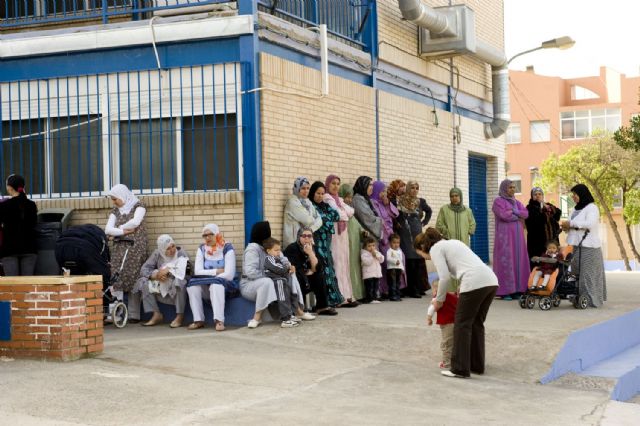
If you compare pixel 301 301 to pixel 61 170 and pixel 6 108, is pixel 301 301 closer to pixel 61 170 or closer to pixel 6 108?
pixel 61 170

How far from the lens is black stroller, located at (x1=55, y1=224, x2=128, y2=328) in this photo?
11312mm

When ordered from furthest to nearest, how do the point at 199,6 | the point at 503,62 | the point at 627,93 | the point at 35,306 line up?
the point at 627,93 < the point at 503,62 < the point at 199,6 < the point at 35,306

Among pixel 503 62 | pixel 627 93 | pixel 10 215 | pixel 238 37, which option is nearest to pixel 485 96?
pixel 503 62

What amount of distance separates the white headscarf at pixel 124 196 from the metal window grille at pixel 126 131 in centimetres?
59

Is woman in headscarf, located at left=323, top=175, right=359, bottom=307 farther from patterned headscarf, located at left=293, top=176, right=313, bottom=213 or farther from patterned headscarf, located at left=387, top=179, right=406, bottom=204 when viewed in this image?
patterned headscarf, located at left=387, top=179, right=406, bottom=204

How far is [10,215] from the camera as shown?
458 inches

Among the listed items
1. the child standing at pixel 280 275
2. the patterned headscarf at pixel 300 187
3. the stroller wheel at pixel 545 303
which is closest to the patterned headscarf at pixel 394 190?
the patterned headscarf at pixel 300 187

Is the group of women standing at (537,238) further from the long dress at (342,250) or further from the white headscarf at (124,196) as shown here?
the white headscarf at (124,196)

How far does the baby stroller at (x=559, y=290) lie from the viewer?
1301cm

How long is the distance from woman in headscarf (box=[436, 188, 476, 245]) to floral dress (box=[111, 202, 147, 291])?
5.04m

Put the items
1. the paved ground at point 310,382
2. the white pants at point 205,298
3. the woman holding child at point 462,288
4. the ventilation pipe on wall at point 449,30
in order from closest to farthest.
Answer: the paved ground at point 310,382 < the woman holding child at point 462,288 < the white pants at point 205,298 < the ventilation pipe on wall at point 449,30

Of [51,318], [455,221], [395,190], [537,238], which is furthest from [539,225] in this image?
[51,318]

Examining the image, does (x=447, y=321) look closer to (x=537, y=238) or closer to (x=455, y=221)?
(x=455, y=221)

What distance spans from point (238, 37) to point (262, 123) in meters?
1.12
